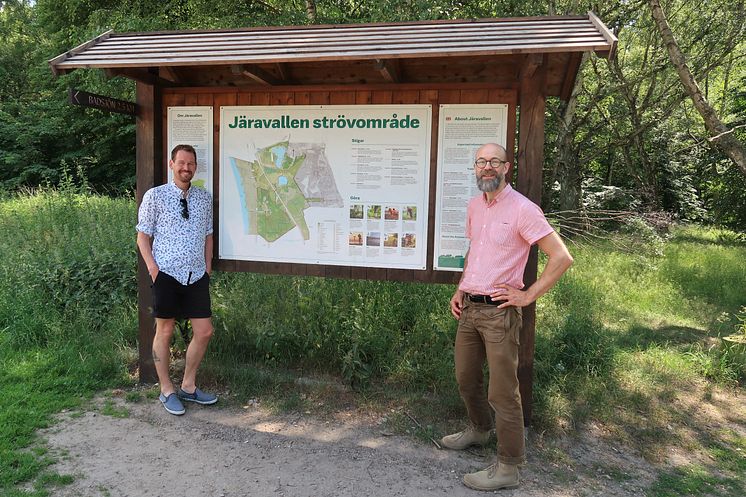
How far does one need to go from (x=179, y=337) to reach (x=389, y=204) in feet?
8.73

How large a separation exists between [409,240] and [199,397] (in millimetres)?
2150

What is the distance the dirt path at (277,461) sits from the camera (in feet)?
10.8

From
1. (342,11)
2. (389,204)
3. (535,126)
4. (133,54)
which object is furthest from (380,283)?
(342,11)

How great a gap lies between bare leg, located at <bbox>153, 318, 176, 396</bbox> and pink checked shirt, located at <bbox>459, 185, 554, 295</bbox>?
2.40 m

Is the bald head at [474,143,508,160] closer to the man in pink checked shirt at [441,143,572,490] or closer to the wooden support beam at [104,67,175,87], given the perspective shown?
the man in pink checked shirt at [441,143,572,490]

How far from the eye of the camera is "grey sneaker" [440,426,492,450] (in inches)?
149

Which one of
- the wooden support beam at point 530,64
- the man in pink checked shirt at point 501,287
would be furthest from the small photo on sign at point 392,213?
the wooden support beam at point 530,64

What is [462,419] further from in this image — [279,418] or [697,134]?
[697,134]

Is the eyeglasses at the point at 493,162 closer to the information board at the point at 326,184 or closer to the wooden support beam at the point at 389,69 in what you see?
A: the information board at the point at 326,184

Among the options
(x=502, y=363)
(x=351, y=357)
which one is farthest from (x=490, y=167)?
(x=351, y=357)

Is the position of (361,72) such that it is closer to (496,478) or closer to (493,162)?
(493,162)

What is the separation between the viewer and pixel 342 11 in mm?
10867

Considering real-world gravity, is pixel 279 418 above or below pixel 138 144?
below

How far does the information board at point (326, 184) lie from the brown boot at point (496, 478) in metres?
1.57
